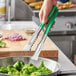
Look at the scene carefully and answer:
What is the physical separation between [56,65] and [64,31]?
7.10ft

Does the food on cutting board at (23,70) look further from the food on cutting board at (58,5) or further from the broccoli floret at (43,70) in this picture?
the food on cutting board at (58,5)

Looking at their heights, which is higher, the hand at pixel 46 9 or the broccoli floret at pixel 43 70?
the hand at pixel 46 9

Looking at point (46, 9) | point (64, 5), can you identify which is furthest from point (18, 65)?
point (64, 5)

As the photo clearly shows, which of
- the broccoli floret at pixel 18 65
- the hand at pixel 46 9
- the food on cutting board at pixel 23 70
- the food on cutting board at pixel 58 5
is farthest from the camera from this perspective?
the food on cutting board at pixel 58 5

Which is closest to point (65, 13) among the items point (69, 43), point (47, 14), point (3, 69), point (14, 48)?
point (69, 43)

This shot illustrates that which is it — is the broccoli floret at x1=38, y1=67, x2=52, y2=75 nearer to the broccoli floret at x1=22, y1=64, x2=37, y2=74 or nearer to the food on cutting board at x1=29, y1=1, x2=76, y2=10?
the broccoli floret at x1=22, y1=64, x2=37, y2=74

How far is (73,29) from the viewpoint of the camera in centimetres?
363

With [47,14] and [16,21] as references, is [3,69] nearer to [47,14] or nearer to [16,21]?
[47,14]

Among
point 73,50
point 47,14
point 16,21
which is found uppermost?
point 47,14

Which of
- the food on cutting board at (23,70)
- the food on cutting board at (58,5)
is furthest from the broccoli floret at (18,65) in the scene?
the food on cutting board at (58,5)

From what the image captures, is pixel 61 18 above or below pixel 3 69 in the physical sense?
below

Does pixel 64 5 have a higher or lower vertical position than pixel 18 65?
lower

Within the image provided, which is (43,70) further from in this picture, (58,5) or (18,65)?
(58,5)

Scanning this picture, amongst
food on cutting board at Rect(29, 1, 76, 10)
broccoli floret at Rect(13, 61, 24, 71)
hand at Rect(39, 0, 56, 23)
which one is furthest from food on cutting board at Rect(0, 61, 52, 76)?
food on cutting board at Rect(29, 1, 76, 10)
